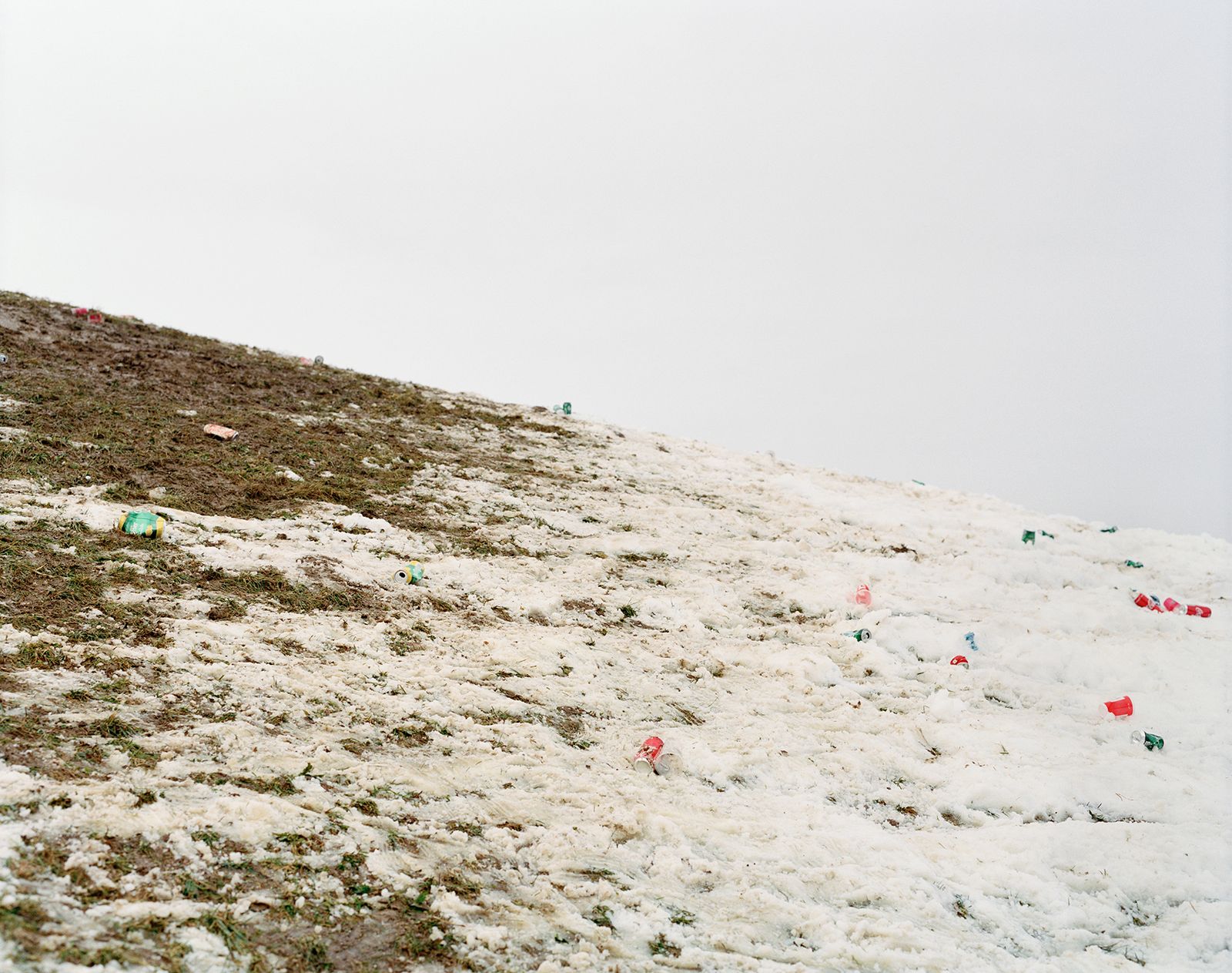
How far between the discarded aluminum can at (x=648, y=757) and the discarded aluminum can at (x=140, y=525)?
Answer: 18.0 ft

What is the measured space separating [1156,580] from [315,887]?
622 inches

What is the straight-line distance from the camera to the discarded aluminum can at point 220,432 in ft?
41.1

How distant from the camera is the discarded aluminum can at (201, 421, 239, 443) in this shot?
493 inches

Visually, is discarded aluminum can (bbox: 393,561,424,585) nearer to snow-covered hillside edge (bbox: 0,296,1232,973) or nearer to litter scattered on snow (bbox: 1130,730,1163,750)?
snow-covered hillside edge (bbox: 0,296,1232,973)

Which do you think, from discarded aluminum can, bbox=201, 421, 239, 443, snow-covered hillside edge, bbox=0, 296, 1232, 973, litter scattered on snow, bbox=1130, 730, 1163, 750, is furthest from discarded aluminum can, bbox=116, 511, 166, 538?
litter scattered on snow, bbox=1130, 730, 1163, 750

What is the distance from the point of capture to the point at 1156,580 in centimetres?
1538

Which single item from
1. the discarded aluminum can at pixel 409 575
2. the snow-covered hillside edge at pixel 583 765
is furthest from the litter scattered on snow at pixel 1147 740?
the discarded aluminum can at pixel 409 575

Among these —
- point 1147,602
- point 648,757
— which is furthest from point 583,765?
point 1147,602

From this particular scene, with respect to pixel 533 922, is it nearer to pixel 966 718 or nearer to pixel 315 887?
pixel 315 887

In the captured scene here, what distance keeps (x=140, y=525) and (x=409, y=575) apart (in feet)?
8.98

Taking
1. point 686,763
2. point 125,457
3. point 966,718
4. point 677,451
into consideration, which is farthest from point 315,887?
point 677,451

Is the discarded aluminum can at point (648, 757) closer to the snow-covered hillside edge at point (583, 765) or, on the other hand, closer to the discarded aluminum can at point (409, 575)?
the snow-covered hillside edge at point (583, 765)

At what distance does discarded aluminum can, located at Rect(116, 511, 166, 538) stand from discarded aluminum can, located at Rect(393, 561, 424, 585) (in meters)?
2.43

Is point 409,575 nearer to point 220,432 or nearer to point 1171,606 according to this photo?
point 220,432
